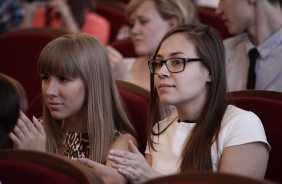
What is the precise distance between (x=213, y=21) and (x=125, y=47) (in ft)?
1.72

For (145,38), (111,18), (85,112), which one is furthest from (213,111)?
(111,18)

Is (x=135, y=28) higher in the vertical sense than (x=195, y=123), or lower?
higher

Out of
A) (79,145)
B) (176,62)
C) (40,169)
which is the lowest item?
(79,145)

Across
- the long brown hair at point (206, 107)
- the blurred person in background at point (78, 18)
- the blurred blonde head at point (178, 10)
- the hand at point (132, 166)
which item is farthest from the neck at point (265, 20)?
the blurred person in background at point (78, 18)

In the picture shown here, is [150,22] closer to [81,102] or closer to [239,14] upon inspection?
[239,14]

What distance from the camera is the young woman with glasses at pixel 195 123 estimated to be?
4.53 ft

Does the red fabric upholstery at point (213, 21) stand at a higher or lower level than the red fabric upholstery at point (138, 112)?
higher

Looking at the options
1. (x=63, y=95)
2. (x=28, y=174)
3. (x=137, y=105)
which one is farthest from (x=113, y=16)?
(x=28, y=174)

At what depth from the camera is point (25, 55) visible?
2441mm

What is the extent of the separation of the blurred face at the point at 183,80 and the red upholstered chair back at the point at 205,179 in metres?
0.54

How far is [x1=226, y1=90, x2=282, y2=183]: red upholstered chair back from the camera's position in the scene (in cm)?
152

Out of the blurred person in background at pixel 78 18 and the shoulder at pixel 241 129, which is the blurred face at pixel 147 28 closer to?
the blurred person in background at pixel 78 18

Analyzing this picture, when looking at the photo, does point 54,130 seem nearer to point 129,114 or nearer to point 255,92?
point 129,114

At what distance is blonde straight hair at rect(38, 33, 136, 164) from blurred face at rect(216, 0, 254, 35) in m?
0.80
